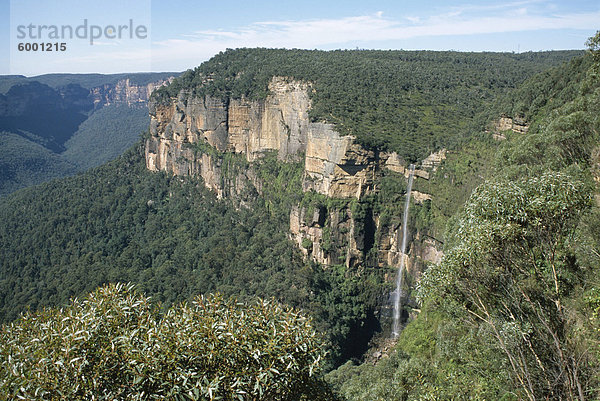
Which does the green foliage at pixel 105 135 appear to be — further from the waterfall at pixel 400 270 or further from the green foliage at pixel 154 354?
the green foliage at pixel 154 354

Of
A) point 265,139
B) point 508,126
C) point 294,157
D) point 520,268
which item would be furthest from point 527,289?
point 265,139

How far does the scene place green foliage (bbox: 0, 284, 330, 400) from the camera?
18.2 ft

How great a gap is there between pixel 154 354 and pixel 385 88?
41447mm

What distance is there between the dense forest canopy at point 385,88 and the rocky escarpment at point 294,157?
1291 mm

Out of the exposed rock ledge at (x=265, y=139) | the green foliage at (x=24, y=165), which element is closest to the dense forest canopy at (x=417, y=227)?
the exposed rock ledge at (x=265, y=139)

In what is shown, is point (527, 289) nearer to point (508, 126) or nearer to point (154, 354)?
point (154, 354)

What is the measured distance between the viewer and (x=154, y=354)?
5.88 metres

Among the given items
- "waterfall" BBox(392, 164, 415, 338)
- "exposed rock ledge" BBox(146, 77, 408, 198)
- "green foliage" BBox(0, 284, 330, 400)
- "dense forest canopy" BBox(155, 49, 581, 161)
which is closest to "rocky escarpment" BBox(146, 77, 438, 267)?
"exposed rock ledge" BBox(146, 77, 408, 198)

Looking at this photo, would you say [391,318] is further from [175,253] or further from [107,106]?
[107,106]

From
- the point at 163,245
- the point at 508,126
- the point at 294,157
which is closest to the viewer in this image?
the point at 508,126

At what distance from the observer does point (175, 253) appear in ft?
143

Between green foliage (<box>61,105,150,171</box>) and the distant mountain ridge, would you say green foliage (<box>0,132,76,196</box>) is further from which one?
green foliage (<box>61,105,150,171</box>)

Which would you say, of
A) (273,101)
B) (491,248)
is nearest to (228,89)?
(273,101)

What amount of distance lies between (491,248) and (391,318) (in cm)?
2722
